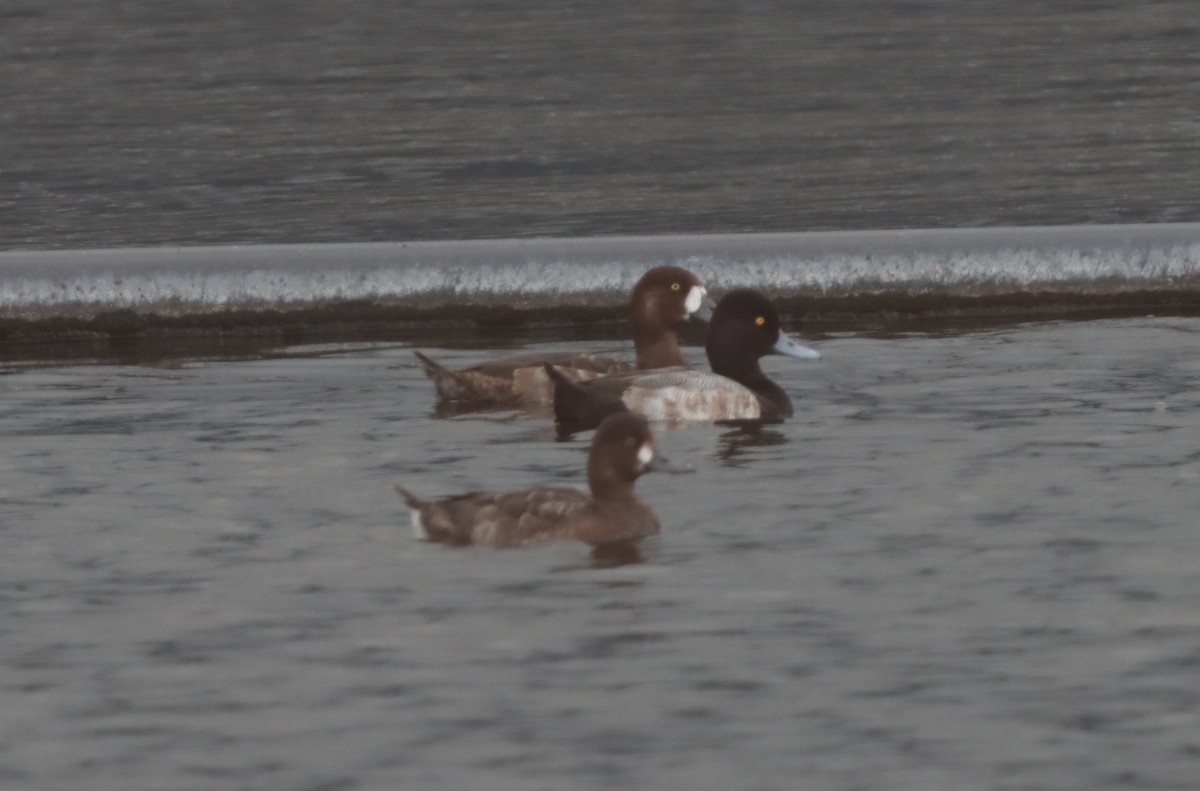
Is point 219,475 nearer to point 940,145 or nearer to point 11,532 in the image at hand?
point 11,532

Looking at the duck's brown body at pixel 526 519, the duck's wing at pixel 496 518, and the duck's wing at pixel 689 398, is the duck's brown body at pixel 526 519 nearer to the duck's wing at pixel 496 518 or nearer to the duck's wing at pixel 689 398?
the duck's wing at pixel 496 518

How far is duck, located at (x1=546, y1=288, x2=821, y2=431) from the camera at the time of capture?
34.4 feet

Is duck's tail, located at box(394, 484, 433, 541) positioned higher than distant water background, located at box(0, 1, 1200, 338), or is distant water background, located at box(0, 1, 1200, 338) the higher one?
distant water background, located at box(0, 1, 1200, 338)

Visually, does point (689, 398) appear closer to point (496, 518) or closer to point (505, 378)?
point (505, 378)

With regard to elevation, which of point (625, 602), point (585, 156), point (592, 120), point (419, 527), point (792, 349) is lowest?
point (625, 602)

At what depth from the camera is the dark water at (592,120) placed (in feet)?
58.4

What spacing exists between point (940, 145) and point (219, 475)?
12.6m

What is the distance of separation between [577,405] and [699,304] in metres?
1.54

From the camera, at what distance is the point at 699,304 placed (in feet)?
38.8

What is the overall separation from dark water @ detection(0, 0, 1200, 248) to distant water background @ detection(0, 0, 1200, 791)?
108 mm

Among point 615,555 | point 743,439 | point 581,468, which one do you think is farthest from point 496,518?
point 743,439

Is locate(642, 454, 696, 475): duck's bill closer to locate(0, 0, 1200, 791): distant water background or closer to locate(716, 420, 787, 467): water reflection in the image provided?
locate(0, 0, 1200, 791): distant water background

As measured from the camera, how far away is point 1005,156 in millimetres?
20453

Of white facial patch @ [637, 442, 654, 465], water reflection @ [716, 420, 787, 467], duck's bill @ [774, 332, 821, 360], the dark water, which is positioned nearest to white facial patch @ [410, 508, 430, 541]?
white facial patch @ [637, 442, 654, 465]
